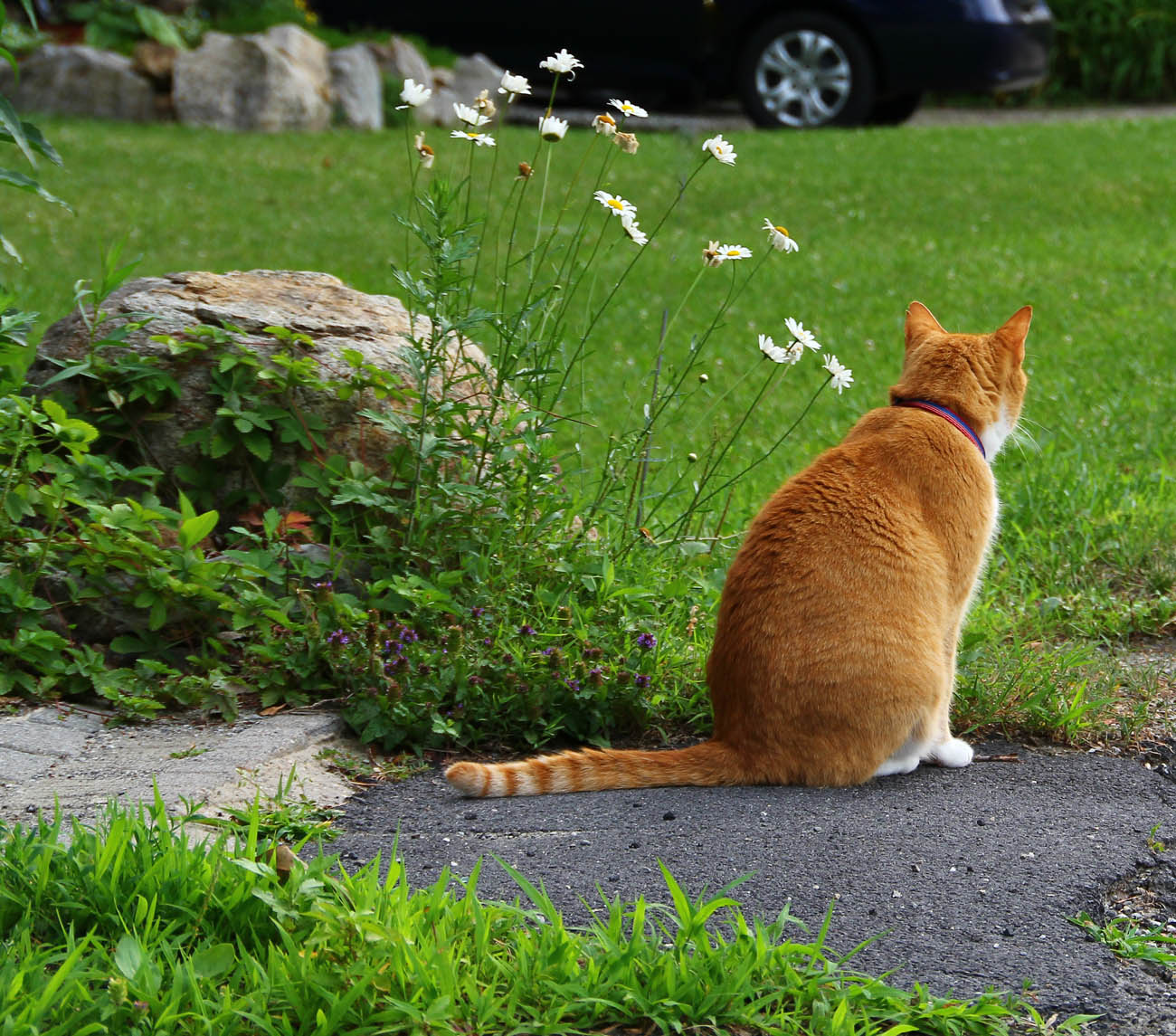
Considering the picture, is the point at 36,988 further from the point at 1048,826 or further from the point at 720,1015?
the point at 1048,826

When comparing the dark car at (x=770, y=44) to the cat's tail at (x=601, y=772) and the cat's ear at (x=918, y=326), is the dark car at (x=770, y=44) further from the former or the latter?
the cat's tail at (x=601, y=772)

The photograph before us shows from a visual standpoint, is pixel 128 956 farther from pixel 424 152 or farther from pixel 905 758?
pixel 424 152

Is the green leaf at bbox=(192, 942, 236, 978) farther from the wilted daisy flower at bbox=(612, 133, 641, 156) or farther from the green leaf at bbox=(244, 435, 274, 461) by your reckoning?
the wilted daisy flower at bbox=(612, 133, 641, 156)

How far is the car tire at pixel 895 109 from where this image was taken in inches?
547

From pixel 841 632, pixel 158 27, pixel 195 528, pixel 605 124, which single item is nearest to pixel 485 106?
pixel 605 124

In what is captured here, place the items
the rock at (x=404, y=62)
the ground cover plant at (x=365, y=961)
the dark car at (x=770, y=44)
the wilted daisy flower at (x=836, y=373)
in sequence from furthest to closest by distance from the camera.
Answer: the rock at (x=404, y=62)
the dark car at (x=770, y=44)
the wilted daisy flower at (x=836, y=373)
the ground cover plant at (x=365, y=961)

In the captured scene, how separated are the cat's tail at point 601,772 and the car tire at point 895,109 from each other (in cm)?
1209

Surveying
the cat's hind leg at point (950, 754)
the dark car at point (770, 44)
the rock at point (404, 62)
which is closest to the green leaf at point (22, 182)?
the cat's hind leg at point (950, 754)

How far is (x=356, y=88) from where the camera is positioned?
12.4 m

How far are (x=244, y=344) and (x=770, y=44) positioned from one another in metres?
10.1

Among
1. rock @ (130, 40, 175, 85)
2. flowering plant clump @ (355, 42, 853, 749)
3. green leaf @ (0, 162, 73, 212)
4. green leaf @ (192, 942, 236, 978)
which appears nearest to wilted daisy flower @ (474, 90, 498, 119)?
flowering plant clump @ (355, 42, 853, 749)

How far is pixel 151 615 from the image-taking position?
3406 mm

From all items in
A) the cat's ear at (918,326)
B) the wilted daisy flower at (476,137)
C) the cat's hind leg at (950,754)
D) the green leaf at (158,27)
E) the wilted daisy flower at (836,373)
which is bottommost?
the cat's hind leg at (950,754)

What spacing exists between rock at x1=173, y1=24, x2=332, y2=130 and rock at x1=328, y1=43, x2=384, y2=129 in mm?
328
